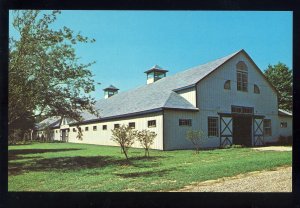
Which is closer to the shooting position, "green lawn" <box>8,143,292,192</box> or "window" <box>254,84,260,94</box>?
"green lawn" <box>8,143,292,192</box>

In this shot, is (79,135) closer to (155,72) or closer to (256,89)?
(155,72)

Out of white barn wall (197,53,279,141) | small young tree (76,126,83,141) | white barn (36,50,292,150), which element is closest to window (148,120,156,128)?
white barn (36,50,292,150)

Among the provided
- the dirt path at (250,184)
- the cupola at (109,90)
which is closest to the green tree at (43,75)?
the cupola at (109,90)

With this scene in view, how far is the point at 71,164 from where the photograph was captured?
435 inches

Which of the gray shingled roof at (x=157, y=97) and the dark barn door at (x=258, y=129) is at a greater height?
the gray shingled roof at (x=157, y=97)

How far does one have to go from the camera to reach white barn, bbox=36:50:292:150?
13438mm

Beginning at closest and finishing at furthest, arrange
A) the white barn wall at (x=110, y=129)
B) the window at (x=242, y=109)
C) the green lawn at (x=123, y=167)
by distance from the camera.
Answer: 1. the green lawn at (x=123, y=167)
2. the white barn wall at (x=110, y=129)
3. the window at (x=242, y=109)

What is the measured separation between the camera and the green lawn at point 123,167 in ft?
29.4

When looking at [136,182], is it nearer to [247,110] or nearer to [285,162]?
[285,162]

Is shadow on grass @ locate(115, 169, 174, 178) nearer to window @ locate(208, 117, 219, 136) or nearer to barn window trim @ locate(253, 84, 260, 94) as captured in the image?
window @ locate(208, 117, 219, 136)

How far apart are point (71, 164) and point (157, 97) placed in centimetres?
544

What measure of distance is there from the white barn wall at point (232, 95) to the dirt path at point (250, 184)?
15.5 ft

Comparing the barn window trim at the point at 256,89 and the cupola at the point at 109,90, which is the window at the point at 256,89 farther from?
the cupola at the point at 109,90
